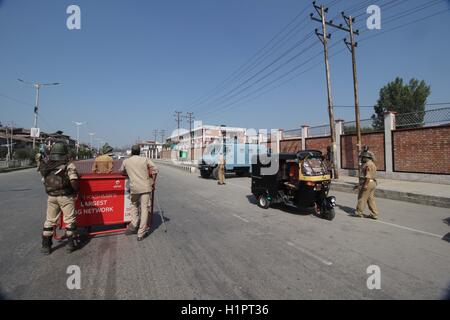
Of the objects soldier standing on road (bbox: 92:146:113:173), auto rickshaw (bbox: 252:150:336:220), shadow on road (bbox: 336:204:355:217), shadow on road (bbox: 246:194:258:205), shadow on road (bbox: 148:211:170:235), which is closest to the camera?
shadow on road (bbox: 148:211:170:235)

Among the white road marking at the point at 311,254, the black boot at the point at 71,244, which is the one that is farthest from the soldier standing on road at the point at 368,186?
the black boot at the point at 71,244

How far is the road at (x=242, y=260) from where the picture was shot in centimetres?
314

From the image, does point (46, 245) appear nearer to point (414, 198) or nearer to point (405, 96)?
point (414, 198)

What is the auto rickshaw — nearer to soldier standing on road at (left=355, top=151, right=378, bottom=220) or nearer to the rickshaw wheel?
the rickshaw wheel

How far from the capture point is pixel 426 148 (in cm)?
1277

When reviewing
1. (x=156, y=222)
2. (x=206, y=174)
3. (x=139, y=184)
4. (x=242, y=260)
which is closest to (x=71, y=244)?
(x=139, y=184)

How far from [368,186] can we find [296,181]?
73.3 inches

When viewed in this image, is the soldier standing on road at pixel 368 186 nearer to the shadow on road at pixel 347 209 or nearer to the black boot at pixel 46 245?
the shadow on road at pixel 347 209

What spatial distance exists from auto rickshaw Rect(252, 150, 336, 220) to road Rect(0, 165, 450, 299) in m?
0.48

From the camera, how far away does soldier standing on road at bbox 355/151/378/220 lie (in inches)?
267

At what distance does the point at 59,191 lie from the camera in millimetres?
4262

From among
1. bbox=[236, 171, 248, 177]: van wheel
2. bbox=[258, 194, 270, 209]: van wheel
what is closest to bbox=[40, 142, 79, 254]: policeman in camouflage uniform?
bbox=[258, 194, 270, 209]: van wheel

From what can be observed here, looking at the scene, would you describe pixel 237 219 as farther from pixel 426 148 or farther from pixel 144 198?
pixel 426 148
